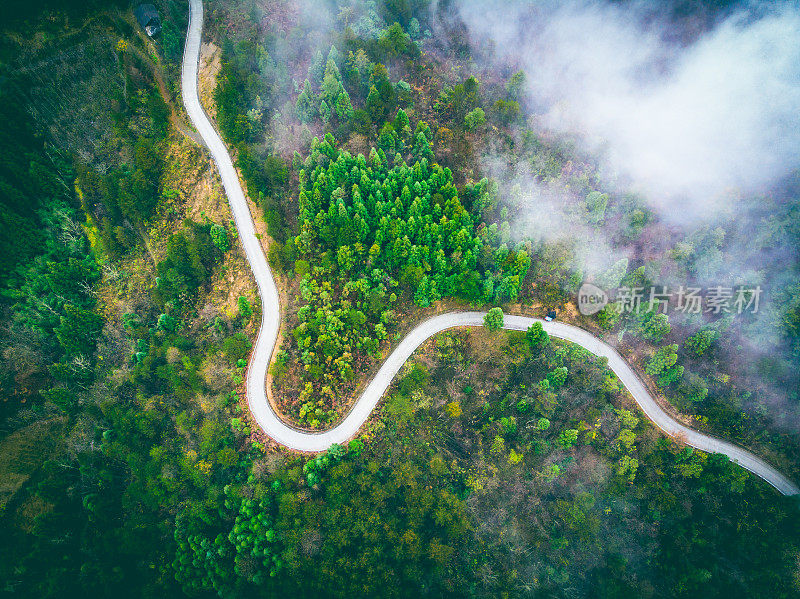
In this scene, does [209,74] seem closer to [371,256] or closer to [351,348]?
[371,256]

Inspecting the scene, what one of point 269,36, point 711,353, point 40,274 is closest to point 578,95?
point 711,353

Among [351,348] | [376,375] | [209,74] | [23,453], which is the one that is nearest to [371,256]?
[351,348]

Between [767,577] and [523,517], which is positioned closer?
[767,577]

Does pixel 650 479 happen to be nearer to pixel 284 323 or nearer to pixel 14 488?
pixel 284 323

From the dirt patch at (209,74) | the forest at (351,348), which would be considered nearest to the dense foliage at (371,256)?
the forest at (351,348)

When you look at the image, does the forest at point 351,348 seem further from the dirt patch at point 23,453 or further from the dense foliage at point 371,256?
the dense foliage at point 371,256

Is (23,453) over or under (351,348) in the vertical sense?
under
